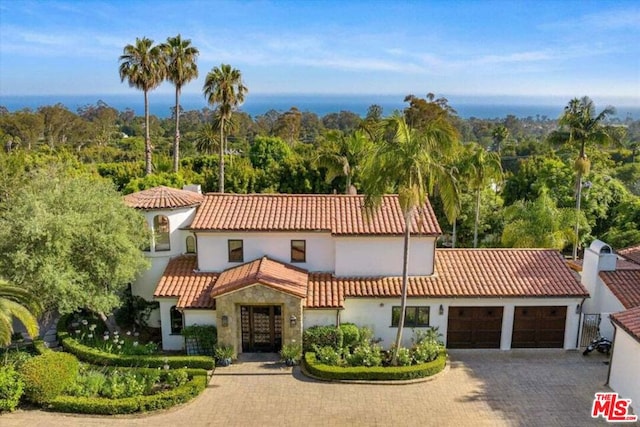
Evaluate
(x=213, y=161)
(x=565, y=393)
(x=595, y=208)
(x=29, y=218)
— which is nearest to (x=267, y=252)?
(x=29, y=218)

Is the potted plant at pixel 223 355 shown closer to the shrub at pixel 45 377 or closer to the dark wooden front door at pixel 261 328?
the dark wooden front door at pixel 261 328

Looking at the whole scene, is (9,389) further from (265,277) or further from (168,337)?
(265,277)

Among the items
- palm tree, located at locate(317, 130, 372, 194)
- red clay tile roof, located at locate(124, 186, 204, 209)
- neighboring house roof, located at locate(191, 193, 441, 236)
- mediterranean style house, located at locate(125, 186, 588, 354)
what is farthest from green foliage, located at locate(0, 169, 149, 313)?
palm tree, located at locate(317, 130, 372, 194)

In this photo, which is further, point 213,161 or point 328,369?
point 213,161

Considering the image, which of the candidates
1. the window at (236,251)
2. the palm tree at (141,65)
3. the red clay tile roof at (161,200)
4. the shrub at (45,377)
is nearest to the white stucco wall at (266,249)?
the window at (236,251)

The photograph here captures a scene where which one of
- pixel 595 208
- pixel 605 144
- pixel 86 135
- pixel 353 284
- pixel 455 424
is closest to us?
pixel 455 424

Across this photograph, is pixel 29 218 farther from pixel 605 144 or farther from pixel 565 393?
pixel 605 144

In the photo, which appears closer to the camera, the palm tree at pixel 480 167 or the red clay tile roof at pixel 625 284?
the red clay tile roof at pixel 625 284
